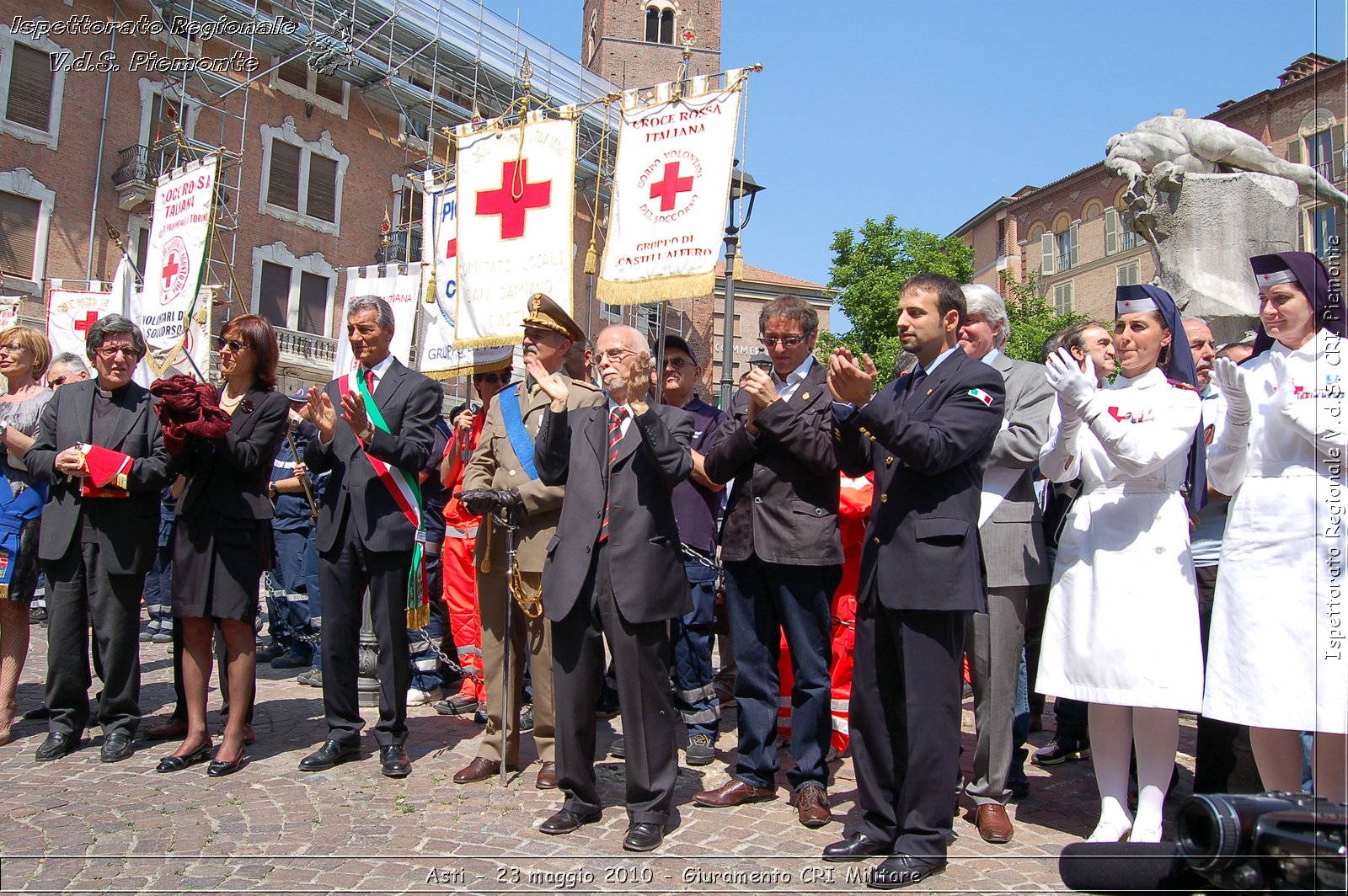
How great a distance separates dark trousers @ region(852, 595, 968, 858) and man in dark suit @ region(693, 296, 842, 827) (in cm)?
42

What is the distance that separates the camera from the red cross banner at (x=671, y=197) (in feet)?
24.7

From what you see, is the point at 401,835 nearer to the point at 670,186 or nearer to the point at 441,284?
the point at 670,186

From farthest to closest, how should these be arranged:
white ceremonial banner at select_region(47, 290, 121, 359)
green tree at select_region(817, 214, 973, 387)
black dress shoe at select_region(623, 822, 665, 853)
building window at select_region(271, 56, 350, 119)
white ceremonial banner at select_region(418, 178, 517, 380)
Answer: green tree at select_region(817, 214, 973, 387) < building window at select_region(271, 56, 350, 119) < white ceremonial banner at select_region(47, 290, 121, 359) < white ceremonial banner at select_region(418, 178, 517, 380) < black dress shoe at select_region(623, 822, 665, 853)

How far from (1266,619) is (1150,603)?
41 centimetres

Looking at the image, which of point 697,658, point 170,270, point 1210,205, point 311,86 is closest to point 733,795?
point 697,658

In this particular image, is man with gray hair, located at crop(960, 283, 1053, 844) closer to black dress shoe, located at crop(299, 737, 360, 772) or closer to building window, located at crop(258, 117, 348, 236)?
black dress shoe, located at crop(299, 737, 360, 772)

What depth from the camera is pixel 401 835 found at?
407 cm

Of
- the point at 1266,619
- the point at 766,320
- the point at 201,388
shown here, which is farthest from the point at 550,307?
the point at 1266,619

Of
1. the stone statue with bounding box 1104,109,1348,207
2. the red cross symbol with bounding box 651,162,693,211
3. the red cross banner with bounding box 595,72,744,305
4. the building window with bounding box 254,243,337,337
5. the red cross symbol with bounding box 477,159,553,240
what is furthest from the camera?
the building window with bounding box 254,243,337,337

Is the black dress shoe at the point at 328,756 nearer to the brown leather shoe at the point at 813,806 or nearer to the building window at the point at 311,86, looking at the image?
the brown leather shoe at the point at 813,806

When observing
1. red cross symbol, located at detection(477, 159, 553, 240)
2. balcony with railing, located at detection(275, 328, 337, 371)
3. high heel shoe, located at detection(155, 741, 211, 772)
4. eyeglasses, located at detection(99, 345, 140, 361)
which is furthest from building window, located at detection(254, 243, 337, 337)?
high heel shoe, located at detection(155, 741, 211, 772)

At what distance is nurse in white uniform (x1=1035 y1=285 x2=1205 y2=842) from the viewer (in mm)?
3811

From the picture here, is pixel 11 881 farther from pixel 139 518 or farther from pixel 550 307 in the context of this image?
pixel 550 307

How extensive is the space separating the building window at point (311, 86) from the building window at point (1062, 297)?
3445 cm
